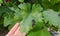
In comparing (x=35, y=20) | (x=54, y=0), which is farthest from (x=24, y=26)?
A: (x=54, y=0)

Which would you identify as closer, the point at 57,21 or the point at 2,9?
the point at 57,21

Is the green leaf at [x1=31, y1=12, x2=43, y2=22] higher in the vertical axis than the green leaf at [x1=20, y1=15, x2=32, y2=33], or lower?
higher

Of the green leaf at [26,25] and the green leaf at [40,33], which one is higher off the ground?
the green leaf at [26,25]

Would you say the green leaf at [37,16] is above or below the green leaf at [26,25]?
above

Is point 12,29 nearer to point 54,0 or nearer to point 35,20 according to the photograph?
point 35,20

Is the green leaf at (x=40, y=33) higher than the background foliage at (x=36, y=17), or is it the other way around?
the background foliage at (x=36, y=17)

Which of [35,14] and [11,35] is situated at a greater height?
[35,14]

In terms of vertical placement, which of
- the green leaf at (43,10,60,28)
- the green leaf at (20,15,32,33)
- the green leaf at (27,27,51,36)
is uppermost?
the green leaf at (43,10,60,28)

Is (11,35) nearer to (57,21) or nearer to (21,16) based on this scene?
(21,16)

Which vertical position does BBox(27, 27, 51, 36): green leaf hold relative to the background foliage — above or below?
below

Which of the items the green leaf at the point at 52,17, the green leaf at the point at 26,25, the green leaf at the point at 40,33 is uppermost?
the green leaf at the point at 52,17
